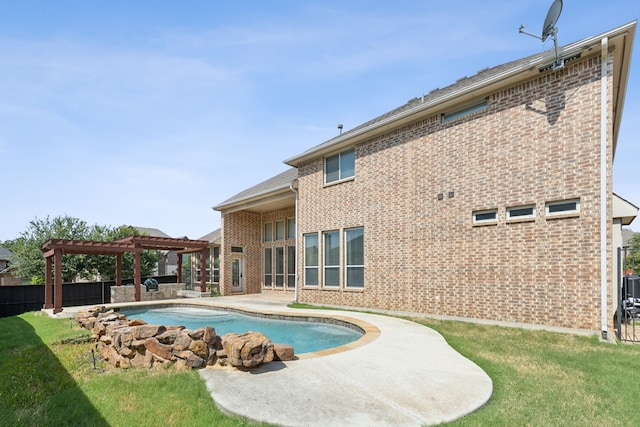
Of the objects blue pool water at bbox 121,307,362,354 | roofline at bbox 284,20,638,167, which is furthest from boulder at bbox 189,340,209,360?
roofline at bbox 284,20,638,167

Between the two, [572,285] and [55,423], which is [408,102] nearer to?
[572,285]

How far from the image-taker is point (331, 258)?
40.0 feet

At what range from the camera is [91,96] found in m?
9.42

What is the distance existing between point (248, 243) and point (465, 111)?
1279cm

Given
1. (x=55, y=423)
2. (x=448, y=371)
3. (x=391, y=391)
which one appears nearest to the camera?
(x=55, y=423)

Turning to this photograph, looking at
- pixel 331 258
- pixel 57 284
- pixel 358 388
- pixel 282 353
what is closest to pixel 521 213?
pixel 358 388

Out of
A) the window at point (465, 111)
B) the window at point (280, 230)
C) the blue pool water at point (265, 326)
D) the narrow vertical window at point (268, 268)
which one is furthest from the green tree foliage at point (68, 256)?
the window at point (465, 111)

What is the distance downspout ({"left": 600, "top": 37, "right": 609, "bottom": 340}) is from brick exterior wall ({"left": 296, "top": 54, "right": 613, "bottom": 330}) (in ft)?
0.27

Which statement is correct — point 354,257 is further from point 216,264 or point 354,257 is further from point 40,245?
point 40,245

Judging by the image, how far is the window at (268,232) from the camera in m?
18.4

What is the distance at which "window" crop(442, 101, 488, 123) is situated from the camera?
8527 millimetres

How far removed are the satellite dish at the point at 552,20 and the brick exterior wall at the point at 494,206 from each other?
2.54ft

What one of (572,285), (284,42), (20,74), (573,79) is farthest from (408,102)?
(20,74)

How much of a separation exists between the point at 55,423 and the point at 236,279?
50.7 ft
